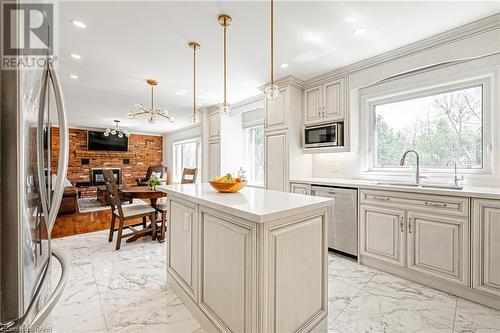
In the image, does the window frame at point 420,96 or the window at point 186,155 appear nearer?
the window frame at point 420,96

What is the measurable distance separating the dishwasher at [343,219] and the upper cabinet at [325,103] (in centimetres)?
105

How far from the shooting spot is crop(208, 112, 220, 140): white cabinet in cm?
492

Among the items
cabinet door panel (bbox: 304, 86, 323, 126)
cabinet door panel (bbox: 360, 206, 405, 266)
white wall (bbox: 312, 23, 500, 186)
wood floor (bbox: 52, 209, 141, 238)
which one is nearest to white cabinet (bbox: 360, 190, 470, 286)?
cabinet door panel (bbox: 360, 206, 405, 266)

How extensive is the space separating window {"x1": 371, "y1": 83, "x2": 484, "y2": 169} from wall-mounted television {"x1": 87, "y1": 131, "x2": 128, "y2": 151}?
8.44 m

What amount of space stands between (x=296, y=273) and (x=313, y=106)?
8.83ft

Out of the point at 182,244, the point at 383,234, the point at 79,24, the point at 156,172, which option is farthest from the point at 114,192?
the point at 156,172

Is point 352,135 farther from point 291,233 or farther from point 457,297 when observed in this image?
point 291,233

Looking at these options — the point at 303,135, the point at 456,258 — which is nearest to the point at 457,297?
the point at 456,258

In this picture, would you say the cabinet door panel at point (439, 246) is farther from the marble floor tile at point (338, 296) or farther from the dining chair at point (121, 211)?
the dining chair at point (121, 211)

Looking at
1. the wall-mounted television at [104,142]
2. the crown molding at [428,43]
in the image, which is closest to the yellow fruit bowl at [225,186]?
the crown molding at [428,43]

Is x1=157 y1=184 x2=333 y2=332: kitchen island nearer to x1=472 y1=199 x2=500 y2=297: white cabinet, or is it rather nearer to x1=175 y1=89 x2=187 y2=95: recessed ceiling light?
Result: x1=472 y1=199 x2=500 y2=297: white cabinet

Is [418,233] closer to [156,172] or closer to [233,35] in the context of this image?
[233,35]

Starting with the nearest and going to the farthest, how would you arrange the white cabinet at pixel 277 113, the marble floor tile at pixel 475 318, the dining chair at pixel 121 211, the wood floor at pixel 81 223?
the marble floor tile at pixel 475 318 → the dining chair at pixel 121 211 → the white cabinet at pixel 277 113 → the wood floor at pixel 81 223

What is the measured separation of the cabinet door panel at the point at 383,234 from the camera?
2295 millimetres
